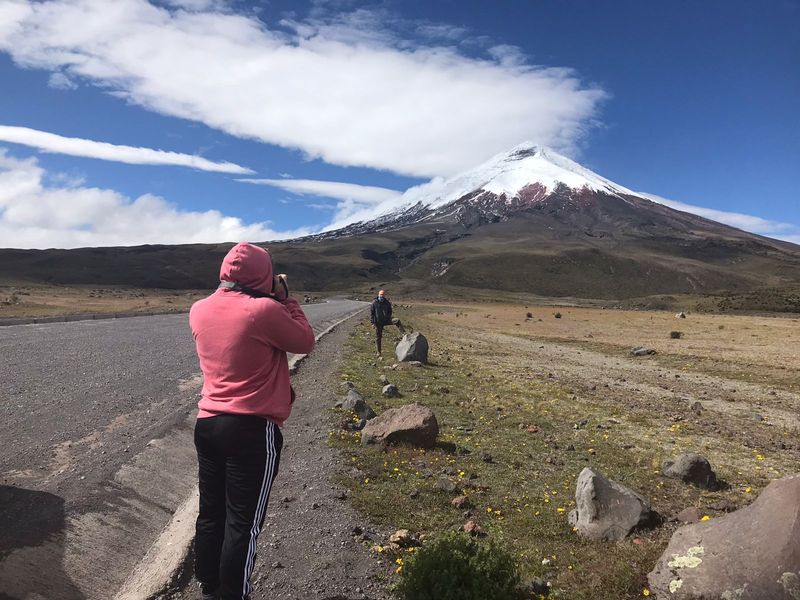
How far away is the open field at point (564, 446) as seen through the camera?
20.2 feet

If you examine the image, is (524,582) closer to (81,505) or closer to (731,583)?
(731,583)

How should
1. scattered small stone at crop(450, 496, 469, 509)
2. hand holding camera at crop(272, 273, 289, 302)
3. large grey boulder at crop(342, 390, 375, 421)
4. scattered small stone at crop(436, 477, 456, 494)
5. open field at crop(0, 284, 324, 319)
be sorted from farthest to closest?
1. open field at crop(0, 284, 324, 319)
2. large grey boulder at crop(342, 390, 375, 421)
3. scattered small stone at crop(436, 477, 456, 494)
4. scattered small stone at crop(450, 496, 469, 509)
5. hand holding camera at crop(272, 273, 289, 302)

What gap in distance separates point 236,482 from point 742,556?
4.08 metres

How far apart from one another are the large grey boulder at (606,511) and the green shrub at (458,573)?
183 cm

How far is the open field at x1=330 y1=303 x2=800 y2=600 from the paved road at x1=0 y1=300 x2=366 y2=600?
2.66 meters

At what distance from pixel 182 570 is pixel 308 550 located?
125cm

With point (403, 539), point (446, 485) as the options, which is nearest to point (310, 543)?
point (403, 539)

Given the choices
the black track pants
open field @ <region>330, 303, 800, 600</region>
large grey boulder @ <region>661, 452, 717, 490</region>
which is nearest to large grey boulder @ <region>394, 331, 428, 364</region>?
open field @ <region>330, 303, 800, 600</region>

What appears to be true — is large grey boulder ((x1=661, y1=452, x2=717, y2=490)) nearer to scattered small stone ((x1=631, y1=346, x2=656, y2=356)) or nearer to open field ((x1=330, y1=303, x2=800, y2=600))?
open field ((x1=330, y1=303, x2=800, y2=600))

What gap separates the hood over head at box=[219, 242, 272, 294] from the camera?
13.9 feet

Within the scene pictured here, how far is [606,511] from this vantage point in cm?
636

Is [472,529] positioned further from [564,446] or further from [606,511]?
[564,446]

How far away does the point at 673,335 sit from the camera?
40406 mm

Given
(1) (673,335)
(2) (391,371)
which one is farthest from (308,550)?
(1) (673,335)
